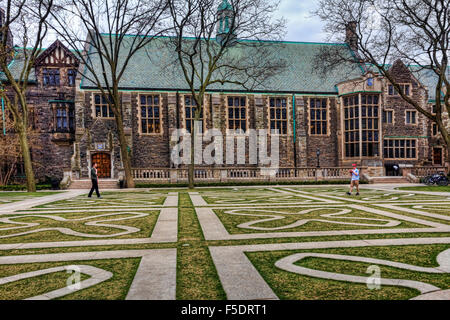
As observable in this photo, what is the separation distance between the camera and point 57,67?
2884 cm

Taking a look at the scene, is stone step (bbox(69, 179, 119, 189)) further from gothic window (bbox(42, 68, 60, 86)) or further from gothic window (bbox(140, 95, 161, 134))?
gothic window (bbox(42, 68, 60, 86))

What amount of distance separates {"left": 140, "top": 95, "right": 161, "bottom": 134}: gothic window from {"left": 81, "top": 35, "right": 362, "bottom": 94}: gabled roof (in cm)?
106

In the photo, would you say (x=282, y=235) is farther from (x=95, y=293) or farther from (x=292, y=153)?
(x=292, y=153)

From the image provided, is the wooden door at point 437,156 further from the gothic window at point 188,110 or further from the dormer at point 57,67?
the dormer at point 57,67

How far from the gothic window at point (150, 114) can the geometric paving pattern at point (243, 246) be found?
66.4 ft

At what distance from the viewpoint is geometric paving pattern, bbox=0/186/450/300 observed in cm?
314

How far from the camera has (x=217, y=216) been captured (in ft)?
25.6

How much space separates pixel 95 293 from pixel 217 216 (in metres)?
5.01

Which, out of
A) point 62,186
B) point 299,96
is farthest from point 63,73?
point 299,96

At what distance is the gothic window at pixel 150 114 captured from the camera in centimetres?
2808

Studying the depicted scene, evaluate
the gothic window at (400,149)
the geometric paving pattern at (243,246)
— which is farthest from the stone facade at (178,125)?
the geometric paving pattern at (243,246)

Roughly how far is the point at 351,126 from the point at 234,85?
12.2 meters

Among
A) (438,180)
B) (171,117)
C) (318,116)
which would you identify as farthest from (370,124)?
(171,117)
